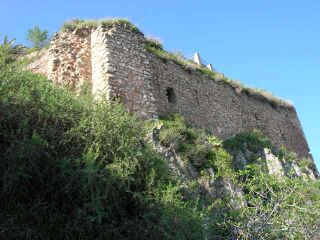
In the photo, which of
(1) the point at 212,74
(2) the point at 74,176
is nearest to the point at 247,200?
(2) the point at 74,176

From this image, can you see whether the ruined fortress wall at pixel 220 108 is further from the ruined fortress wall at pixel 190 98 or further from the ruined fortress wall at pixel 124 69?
the ruined fortress wall at pixel 124 69

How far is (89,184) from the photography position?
6.08 m

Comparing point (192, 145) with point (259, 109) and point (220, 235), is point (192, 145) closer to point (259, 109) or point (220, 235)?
point (220, 235)

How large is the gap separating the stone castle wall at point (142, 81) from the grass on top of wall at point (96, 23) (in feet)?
0.50

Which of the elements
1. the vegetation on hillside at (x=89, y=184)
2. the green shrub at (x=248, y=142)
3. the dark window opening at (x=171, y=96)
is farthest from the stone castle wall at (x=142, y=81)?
the vegetation on hillside at (x=89, y=184)

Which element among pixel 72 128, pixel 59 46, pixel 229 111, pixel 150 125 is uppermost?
pixel 59 46

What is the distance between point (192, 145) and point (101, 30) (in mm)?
3843

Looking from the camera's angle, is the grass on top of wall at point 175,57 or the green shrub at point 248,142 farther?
the green shrub at point 248,142

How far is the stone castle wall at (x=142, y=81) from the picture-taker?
10.1 meters

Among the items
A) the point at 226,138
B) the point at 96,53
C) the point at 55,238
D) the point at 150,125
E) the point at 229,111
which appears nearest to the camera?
the point at 55,238

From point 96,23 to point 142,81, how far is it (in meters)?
2.28

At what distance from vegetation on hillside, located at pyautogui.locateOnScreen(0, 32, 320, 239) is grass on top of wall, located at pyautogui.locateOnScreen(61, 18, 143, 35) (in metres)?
3.74

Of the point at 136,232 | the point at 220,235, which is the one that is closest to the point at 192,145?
the point at 220,235

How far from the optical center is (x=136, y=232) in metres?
6.24
